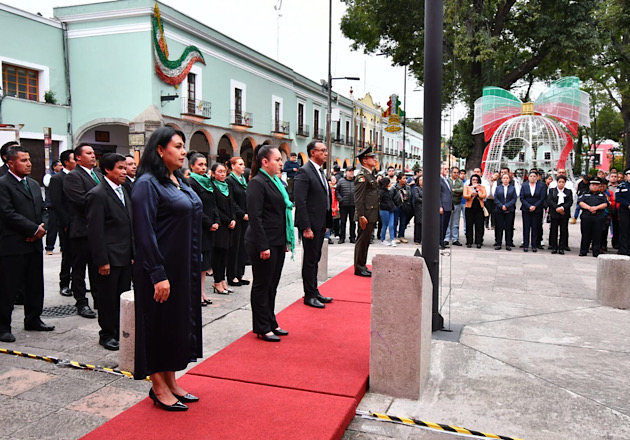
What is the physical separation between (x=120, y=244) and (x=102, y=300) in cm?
55

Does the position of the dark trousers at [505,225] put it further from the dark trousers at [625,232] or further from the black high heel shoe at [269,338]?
the black high heel shoe at [269,338]

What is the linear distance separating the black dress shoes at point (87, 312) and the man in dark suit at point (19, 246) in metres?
0.55

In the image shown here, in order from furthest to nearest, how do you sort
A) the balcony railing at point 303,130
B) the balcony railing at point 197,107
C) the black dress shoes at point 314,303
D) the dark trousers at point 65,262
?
the balcony railing at point 303,130, the balcony railing at point 197,107, the dark trousers at point 65,262, the black dress shoes at point 314,303

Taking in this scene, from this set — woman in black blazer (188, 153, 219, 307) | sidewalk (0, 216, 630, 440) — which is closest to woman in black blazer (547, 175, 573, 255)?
sidewalk (0, 216, 630, 440)

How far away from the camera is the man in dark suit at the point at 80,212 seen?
552 centimetres

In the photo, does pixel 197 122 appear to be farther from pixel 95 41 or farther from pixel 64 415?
pixel 64 415

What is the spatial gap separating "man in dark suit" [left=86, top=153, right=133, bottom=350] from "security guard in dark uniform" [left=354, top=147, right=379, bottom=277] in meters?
3.91

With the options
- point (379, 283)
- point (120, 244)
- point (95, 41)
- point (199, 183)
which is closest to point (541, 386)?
point (379, 283)

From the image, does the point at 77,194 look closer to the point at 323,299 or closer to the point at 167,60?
the point at 323,299

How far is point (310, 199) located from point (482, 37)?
682 inches

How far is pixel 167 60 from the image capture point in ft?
70.4

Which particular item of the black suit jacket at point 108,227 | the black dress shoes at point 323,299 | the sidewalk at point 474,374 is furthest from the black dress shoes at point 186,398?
the black dress shoes at point 323,299

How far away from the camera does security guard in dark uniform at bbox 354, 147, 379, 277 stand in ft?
26.2

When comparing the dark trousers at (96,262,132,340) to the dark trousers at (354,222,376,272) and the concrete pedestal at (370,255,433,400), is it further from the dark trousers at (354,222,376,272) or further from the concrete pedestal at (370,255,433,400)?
the dark trousers at (354,222,376,272)
